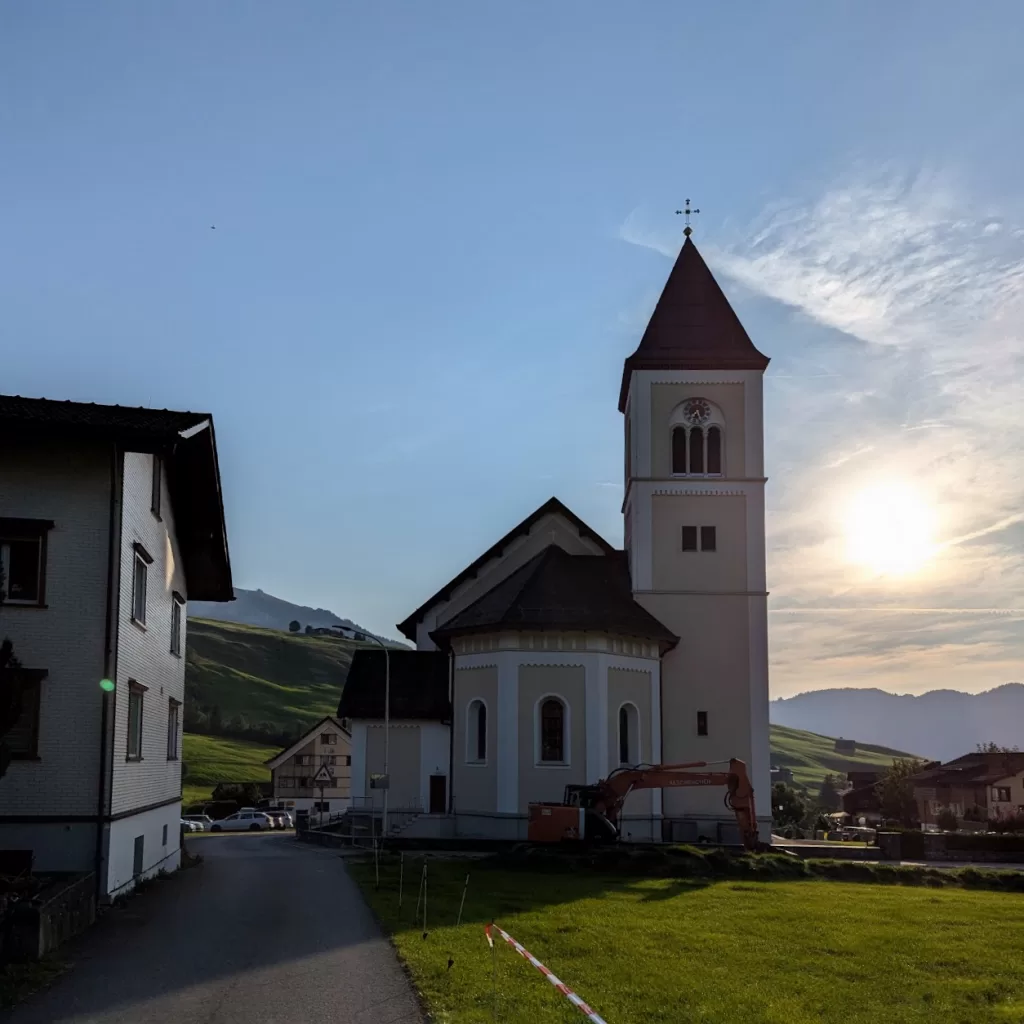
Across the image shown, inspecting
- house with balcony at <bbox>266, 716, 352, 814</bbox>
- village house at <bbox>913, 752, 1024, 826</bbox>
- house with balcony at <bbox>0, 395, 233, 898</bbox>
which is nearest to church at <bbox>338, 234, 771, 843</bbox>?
house with balcony at <bbox>0, 395, 233, 898</bbox>

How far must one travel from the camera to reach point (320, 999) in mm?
12234

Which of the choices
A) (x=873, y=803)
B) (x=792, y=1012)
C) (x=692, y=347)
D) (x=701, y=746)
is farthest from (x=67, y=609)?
(x=873, y=803)

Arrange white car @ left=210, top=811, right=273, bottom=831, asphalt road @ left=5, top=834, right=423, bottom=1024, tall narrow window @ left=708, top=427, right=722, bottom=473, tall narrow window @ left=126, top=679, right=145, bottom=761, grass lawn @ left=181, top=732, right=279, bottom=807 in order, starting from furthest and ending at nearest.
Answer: grass lawn @ left=181, top=732, right=279, bottom=807 < white car @ left=210, top=811, right=273, bottom=831 < tall narrow window @ left=708, top=427, right=722, bottom=473 < tall narrow window @ left=126, top=679, right=145, bottom=761 < asphalt road @ left=5, top=834, right=423, bottom=1024

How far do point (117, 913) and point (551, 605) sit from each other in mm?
21181

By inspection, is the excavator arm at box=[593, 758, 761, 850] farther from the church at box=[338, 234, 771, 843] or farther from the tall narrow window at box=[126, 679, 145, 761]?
the tall narrow window at box=[126, 679, 145, 761]

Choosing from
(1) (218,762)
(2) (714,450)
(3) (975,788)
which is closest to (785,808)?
(3) (975,788)

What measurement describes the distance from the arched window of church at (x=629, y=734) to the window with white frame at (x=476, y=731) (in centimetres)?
445

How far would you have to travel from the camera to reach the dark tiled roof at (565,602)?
125 ft

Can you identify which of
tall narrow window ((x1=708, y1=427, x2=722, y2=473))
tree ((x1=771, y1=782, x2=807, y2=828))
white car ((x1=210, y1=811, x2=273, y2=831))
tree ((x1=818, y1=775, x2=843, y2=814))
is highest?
tall narrow window ((x1=708, y1=427, x2=722, y2=473))

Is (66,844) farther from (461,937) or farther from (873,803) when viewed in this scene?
(873,803)

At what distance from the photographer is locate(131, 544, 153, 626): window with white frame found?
2242 centimetres

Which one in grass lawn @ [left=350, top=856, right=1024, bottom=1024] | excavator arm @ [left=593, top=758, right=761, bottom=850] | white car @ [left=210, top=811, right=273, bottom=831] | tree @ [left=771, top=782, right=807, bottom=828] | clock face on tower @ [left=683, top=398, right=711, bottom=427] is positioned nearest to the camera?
grass lawn @ [left=350, top=856, right=1024, bottom=1024]

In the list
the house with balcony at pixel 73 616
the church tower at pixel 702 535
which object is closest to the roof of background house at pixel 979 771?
the church tower at pixel 702 535

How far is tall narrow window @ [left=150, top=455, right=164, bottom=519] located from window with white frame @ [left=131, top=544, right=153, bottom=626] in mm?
1231
